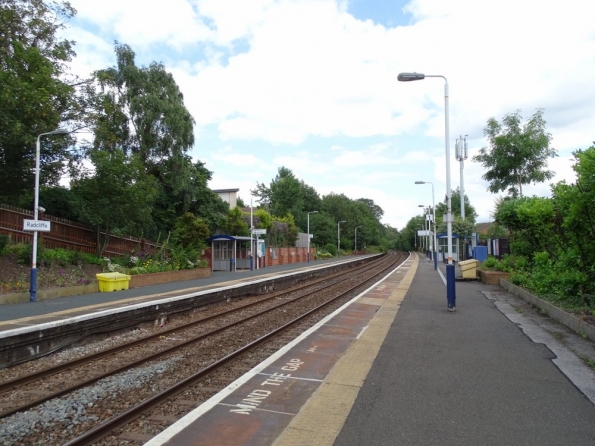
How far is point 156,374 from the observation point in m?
7.25

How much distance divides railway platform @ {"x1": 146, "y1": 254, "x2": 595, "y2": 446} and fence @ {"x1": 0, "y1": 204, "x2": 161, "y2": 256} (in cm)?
1586

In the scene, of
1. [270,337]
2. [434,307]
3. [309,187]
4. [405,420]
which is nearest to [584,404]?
[405,420]

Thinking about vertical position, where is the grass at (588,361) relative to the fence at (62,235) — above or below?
below

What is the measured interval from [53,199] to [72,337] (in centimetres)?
1556

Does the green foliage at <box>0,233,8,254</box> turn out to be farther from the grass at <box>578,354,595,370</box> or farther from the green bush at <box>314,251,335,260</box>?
the green bush at <box>314,251,335,260</box>

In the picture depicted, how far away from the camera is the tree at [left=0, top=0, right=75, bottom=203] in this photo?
55.0ft

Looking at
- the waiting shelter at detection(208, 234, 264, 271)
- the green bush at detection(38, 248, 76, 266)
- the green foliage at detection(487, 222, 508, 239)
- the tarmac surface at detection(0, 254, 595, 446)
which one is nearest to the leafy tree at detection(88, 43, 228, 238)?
the waiting shelter at detection(208, 234, 264, 271)

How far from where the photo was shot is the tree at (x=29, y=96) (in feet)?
55.0

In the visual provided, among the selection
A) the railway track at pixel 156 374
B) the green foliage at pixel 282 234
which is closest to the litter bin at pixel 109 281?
the railway track at pixel 156 374

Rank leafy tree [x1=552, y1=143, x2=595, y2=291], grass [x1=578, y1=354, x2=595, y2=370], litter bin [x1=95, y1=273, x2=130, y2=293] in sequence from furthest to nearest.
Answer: litter bin [x1=95, y1=273, x2=130, y2=293], leafy tree [x1=552, y1=143, x2=595, y2=291], grass [x1=578, y1=354, x2=595, y2=370]

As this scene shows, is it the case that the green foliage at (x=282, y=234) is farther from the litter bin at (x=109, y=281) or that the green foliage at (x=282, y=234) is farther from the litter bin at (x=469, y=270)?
the litter bin at (x=109, y=281)

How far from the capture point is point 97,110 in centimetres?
2211

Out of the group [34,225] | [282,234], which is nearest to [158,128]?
[34,225]

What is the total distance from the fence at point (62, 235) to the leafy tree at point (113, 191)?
0.83 meters
